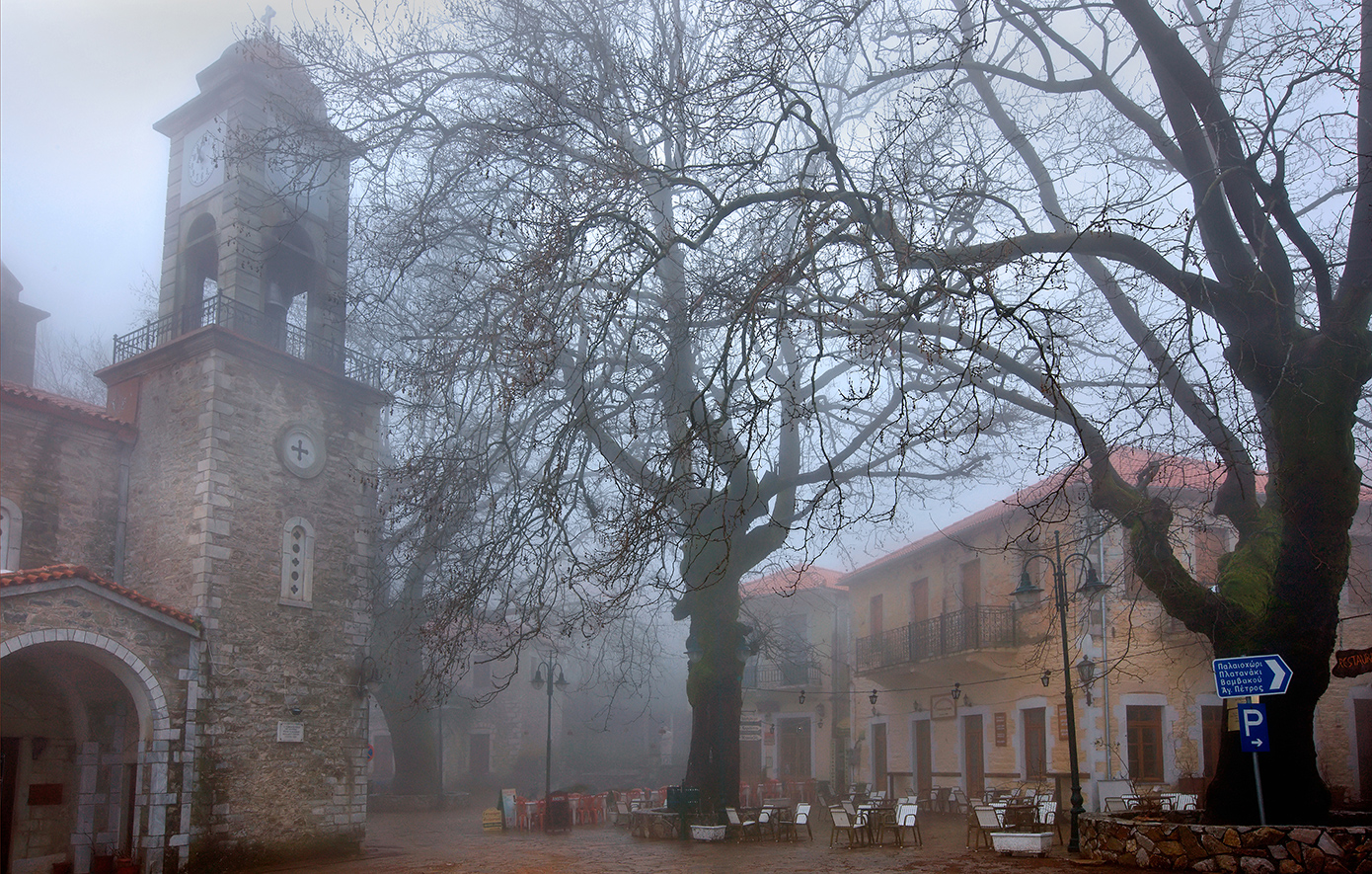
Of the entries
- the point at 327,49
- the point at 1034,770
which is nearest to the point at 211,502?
the point at 327,49

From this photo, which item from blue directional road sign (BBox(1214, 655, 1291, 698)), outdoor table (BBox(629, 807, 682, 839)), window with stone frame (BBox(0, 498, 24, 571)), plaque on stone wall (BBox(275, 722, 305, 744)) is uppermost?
window with stone frame (BBox(0, 498, 24, 571))

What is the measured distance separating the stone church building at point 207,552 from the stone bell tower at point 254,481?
37 mm

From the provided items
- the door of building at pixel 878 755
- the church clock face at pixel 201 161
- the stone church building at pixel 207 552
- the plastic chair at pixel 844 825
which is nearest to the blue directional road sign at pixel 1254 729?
the plastic chair at pixel 844 825

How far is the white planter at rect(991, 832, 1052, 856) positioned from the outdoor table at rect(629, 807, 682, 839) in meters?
5.47

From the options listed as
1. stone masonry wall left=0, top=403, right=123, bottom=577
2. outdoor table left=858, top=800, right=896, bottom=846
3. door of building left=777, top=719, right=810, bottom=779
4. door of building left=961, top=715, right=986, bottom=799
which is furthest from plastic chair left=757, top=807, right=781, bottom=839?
door of building left=777, top=719, right=810, bottom=779

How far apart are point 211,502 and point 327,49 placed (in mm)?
7229

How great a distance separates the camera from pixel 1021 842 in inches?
528

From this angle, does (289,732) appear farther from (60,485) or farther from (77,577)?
(60,485)

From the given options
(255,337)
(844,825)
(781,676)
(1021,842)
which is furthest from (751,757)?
(255,337)

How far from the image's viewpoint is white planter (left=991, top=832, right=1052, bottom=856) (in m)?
13.3

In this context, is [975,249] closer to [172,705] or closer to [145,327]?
[172,705]

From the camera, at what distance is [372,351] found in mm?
20969

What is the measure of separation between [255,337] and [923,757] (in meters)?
19.2

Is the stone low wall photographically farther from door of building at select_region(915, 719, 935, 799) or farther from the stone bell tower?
door of building at select_region(915, 719, 935, 799)
